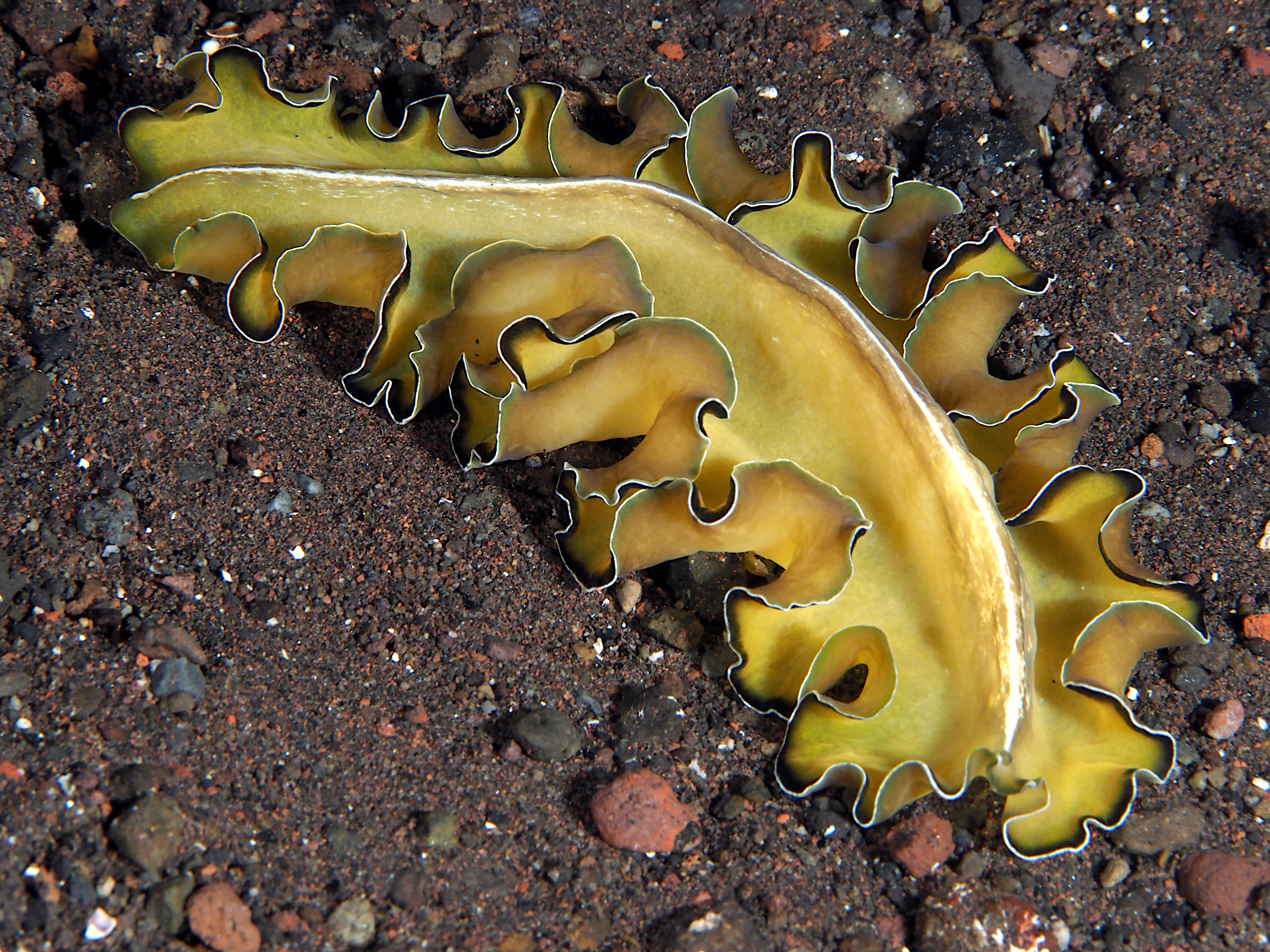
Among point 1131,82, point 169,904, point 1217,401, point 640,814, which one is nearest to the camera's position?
point 169,904

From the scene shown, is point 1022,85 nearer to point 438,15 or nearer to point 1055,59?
point 1055,59

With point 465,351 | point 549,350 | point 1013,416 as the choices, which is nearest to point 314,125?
point 465,351

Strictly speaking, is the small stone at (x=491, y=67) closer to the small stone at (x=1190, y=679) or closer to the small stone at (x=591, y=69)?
the small stone at (x=591, y=69)

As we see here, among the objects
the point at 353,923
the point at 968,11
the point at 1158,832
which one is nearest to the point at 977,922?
the point at 1158,832

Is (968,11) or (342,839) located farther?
(968,11)

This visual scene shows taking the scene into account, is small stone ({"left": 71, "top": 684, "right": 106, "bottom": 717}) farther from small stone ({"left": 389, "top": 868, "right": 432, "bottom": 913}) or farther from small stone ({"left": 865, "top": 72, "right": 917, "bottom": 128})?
small stone ({"left": 865, "top": 72, "right": 917, "bottom": 128})

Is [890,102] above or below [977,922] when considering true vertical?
above

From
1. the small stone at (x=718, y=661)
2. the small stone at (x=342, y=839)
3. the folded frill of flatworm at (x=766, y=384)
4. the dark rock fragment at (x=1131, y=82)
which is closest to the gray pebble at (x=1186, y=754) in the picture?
the folded frill of flatworm at (x=766, y=384)

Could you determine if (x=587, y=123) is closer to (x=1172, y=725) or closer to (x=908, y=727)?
(x=908, y=727)
